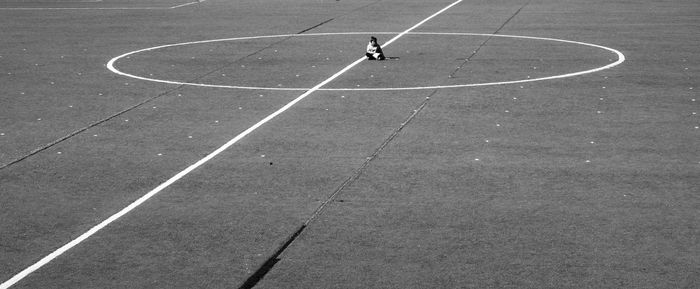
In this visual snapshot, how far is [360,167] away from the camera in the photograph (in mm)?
18219

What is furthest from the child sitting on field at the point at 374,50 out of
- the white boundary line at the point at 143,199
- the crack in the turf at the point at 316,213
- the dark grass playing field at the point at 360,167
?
the crack in the turf at the point at 316,213

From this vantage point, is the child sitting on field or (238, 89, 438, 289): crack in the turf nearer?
(238, 89, 438, 289): crack in the turf

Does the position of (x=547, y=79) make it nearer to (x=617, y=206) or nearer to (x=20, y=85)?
(x=617, y=206)

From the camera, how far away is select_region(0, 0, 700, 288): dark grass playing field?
13.2m

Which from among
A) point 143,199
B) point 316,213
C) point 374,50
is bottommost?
point 374,50

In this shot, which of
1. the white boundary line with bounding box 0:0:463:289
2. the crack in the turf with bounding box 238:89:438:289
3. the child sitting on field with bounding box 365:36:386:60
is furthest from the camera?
the child sitting on field with bounding box 365:36:386:60

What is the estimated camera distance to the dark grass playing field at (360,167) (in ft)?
43.2

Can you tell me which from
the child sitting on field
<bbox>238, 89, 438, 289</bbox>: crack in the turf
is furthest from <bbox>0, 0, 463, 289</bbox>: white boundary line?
the child sitting on field

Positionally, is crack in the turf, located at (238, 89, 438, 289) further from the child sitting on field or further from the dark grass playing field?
the child sitting on field

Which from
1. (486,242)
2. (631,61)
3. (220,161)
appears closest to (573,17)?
(631,61)

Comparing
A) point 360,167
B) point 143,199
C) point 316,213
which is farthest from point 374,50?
point 316,213

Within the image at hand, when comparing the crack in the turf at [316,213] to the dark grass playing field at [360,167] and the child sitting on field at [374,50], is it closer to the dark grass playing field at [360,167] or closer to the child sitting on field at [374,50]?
the dark grass playing field at [360,167]

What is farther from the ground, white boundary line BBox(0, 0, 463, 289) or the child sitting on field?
white boundary line BBox(0, 0, 463, 289)

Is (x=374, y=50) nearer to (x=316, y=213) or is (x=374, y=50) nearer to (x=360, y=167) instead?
(x=360, y=167)
